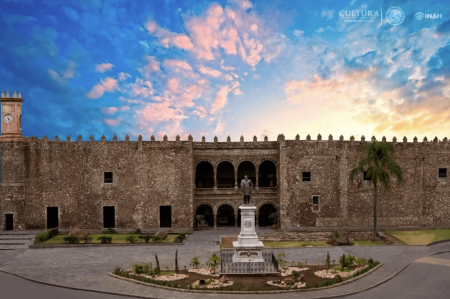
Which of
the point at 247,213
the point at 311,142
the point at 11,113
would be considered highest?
the point at 11,113

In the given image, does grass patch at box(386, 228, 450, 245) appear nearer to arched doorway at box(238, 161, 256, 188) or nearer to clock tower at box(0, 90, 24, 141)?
arched doorway at box(238, 161, 256, 188)

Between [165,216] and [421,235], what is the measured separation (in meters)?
25.1

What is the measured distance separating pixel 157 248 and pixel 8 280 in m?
11.3

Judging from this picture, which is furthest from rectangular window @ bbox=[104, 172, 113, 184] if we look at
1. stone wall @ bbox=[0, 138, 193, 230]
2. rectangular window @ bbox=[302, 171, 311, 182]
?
rectangular window @ bbox=[302, 171, 311, 182]

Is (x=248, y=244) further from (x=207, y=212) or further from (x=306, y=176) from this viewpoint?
(x=207, y=212)

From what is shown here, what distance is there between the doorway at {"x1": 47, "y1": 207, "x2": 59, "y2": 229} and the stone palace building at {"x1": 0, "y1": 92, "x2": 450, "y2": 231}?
112mm

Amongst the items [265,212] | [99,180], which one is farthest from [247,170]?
[99,180]

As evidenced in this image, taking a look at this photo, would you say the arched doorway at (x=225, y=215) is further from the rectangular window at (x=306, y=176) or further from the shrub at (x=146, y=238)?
the shrub at (x=146, y=238)

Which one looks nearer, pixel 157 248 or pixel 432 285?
pixel 432 285

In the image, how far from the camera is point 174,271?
78.5 ft

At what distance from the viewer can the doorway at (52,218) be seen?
41156mm

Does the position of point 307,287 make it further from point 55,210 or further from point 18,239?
point 55,210

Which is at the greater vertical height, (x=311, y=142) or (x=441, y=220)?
(x=311, y=142)

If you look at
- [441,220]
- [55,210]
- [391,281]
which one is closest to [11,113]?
[55,210]
